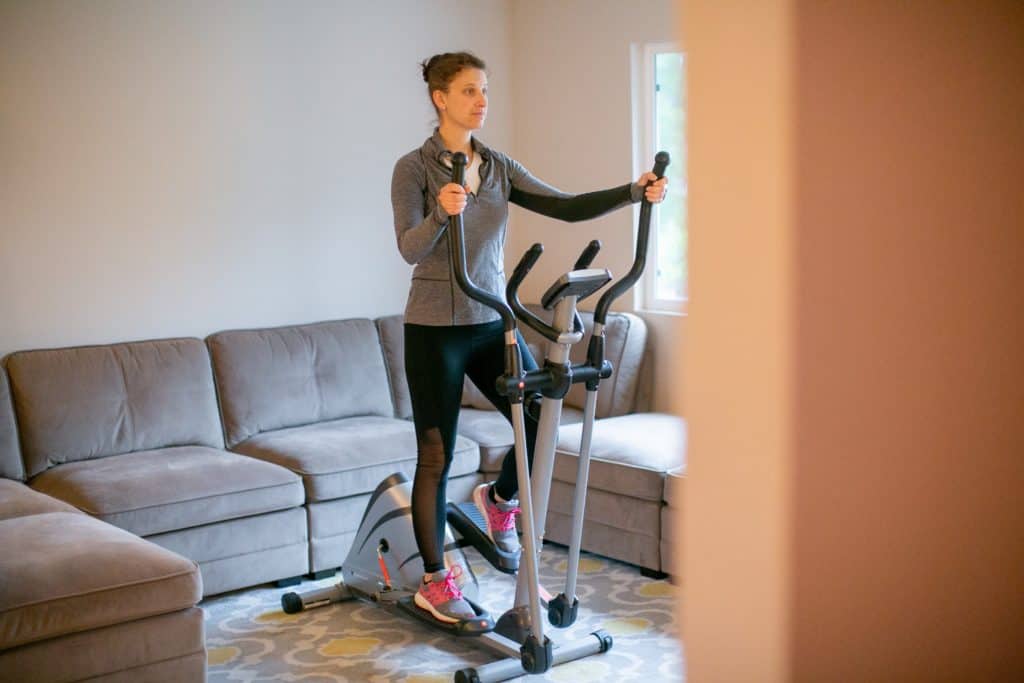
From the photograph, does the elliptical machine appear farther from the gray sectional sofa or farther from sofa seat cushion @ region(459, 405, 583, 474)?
sofa seat cushion @ region(459, 405, 583, 474)

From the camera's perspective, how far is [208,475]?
12.1 ft

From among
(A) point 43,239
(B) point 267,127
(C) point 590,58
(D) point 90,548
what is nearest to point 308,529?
(D) point 90,548

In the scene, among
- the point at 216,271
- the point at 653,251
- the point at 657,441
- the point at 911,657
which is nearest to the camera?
the point at 911,657

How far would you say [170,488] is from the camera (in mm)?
3566

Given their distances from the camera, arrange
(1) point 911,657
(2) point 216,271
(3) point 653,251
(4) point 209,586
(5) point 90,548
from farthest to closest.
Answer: (3) point 653,251 → (2) point 216,271 → (4) point 209,586 → (5) point 90,548 → (1) point 911,657

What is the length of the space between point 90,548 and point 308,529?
1.16m

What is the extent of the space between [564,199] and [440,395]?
25.7 inches

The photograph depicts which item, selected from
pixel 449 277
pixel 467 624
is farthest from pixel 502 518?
pixel 449 277

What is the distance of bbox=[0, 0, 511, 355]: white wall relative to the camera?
4.05m

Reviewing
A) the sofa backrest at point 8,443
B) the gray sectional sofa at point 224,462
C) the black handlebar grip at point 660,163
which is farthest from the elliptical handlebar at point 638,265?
the sofa backrest at point 8,443

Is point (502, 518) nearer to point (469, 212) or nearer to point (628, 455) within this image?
point (628, 455)

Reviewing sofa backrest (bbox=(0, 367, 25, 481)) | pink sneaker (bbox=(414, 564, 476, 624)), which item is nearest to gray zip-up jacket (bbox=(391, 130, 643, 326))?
pink sneaker (bbox=(414, 564, 476, 624))

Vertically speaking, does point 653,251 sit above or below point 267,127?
below

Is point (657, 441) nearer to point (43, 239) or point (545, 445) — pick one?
point (545, 445)
